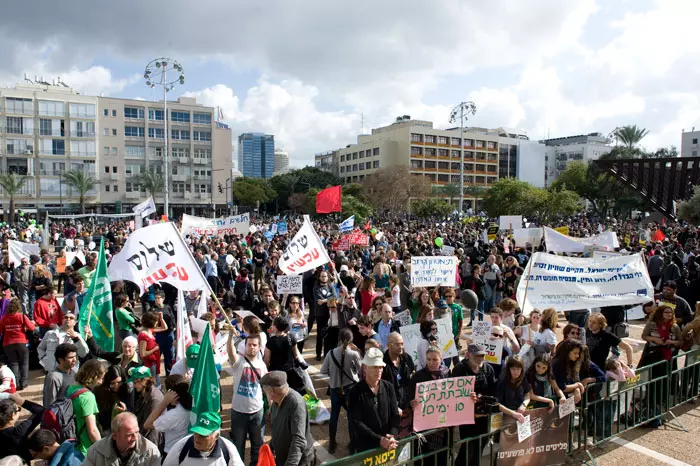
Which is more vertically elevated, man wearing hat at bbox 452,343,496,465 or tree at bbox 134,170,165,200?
tree at bbox 134,170,165,200

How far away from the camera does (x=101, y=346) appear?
282 inches

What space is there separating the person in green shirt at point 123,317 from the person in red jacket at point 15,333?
1.20 m

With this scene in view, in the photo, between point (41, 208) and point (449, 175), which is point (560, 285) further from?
point (449, 175)

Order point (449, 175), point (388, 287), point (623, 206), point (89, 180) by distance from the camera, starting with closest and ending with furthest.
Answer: point (388, 287) < point (623, 206) < point (89, 180) < point (449, 175)

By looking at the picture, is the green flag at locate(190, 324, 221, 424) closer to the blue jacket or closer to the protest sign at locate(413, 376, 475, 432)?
the blue jacket

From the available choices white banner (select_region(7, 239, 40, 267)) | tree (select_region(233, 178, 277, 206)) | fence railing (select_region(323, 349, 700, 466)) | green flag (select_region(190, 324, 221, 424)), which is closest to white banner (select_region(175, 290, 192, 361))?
green flag (select_region(190, 324, 221, 424))

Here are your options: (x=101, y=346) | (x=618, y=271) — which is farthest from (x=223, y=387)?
(x=618, y=271)

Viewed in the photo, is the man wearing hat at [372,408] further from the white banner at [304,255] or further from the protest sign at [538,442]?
the white banner at [304,255]

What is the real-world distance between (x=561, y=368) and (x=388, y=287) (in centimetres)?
572

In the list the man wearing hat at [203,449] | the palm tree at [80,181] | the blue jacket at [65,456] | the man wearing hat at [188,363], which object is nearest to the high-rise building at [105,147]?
the palm tree at [80,181]

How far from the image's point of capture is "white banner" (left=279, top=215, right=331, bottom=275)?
403 inches

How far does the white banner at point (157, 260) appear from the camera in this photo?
6.96 meters

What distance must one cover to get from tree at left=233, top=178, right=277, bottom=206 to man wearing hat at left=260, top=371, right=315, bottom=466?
8414 centimetres

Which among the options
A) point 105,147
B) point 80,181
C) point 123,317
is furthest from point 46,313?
point 105,147
